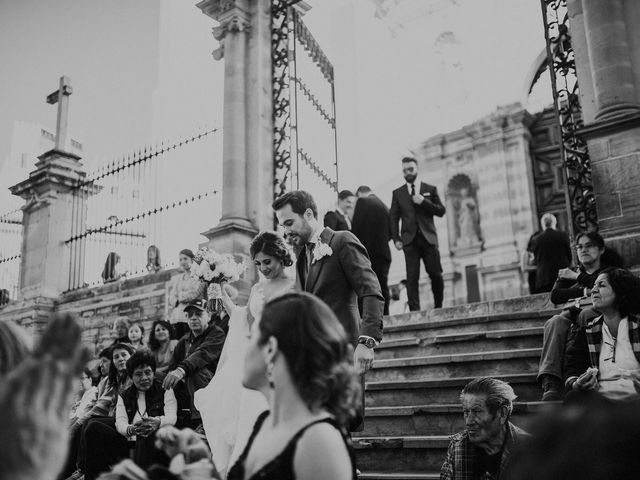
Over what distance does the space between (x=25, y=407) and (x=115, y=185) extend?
13449 millimetres

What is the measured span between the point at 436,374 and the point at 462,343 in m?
0.51

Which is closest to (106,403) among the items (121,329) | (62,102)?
(121,329)

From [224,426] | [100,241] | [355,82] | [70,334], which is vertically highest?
[355,82]

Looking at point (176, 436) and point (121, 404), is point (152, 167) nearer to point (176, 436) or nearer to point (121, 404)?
point (121, 404)

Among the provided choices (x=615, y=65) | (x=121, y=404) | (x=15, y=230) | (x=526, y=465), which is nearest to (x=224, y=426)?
(x=121, y=404)

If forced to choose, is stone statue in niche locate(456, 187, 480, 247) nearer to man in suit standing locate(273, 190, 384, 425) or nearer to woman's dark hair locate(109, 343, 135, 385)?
woman's dark hair locate(109, 343, 135, 385)

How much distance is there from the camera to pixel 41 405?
1.07 m

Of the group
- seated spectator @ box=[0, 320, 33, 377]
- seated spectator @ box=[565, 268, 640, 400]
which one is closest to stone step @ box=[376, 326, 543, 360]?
seated spectator @ box=[565, 268, 640, 400]

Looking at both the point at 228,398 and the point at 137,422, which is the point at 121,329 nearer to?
the point at 137,422

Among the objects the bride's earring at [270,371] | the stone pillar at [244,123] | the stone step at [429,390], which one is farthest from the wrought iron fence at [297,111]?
the bride's earring at [270,371]

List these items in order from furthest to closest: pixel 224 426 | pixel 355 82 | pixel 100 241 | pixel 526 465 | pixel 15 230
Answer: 1. pixel 355 82
2. pixel 15 230
3. pixel 100 241
4. pixel 224 426
5. pixel 526 465

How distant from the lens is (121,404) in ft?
18.2

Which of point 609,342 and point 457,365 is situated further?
point 457,365

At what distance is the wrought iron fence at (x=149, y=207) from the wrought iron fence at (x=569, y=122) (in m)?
5.56
